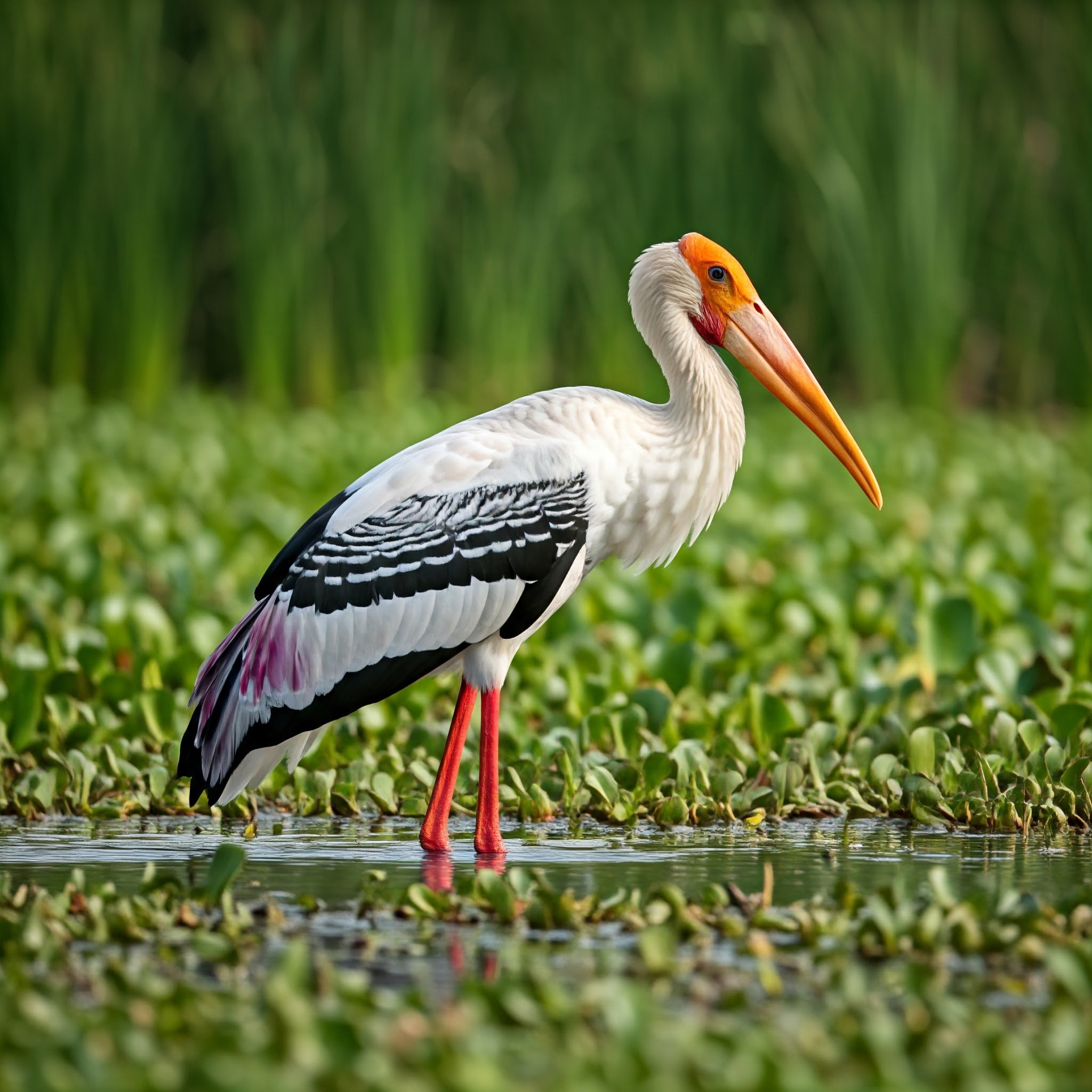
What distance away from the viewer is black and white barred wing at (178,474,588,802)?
5.36 m

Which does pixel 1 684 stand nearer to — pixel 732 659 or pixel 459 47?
pixel 732 659

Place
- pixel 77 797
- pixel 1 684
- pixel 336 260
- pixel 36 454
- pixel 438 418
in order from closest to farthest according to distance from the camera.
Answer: pixel 77 797 < pixel 1 684 < pixel 36 454 < pixel 438 418 < pixel 336 260

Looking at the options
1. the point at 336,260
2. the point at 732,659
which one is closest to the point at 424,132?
the point at 336,260

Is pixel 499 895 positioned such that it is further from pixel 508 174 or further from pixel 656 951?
pixel 508 174

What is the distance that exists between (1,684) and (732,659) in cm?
241

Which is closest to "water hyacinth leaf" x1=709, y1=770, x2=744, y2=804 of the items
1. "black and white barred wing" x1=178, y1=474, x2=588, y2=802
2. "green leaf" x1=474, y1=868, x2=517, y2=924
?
"black and white barred wing" x1=178, y1=474, x2=588, y2=802

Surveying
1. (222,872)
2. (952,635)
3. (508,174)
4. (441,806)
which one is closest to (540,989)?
(222,872)

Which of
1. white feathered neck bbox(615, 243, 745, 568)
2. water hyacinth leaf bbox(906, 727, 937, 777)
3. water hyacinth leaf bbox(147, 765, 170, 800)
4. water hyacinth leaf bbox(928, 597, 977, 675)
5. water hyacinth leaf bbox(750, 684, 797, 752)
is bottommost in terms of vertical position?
water hyacinth leaf bbox(147, 765, 170, 800)

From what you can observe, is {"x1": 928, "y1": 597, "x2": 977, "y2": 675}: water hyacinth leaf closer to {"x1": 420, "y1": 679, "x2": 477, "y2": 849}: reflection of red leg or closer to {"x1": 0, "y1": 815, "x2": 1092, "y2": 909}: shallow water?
{"x1": 0, "y1": 815, "x2": 1092, "y2": 909}: shallow water

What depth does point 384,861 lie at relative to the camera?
5211 mm

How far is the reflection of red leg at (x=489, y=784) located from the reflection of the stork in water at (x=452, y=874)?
0.04m

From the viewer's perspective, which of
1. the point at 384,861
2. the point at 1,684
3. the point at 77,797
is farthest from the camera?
the point at 1,684

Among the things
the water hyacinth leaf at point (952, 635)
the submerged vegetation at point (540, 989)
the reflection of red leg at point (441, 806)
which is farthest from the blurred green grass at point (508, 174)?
the submerged vegetation at point (540, 989)

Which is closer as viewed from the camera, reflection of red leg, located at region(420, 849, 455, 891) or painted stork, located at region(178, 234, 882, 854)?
reflection of red leg, located at region(420, 849, 455, 891)
